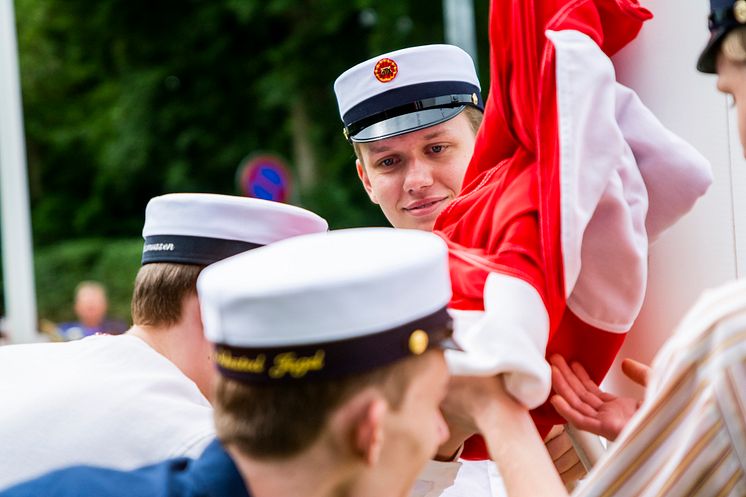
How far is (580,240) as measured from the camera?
1534 millimetres

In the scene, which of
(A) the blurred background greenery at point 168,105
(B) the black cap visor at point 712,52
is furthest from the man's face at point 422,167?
(A) the blurred background greenery at point 168,105

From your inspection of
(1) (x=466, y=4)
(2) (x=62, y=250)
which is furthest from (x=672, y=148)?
(2) (x=62, y=250)

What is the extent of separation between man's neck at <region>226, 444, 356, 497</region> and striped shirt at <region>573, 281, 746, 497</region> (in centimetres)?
36

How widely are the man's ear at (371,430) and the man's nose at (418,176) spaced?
1.39 metres

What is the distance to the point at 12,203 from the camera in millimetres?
9938

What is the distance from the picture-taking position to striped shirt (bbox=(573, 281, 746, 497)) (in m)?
1.18

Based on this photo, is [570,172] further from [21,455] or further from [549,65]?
[21,455]

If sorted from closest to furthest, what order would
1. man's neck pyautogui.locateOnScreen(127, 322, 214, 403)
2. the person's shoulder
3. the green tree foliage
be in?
the person's shoulder
man's neck pyautogui.locateOnScreen(127, 322, 214, 403)
the green tree foliage

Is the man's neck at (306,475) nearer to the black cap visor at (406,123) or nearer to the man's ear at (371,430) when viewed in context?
the man's ear at (371,430)

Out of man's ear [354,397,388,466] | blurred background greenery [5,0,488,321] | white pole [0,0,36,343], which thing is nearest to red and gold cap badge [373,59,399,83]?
man's ear [354,397,388,466]

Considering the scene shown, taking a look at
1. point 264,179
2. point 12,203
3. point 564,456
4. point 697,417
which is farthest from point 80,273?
point 697,417

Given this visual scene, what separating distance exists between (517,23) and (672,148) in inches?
12.9

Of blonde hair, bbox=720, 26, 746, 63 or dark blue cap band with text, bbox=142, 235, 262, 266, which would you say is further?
dark blue cap band with text, bbox=142, 235, 262, 266

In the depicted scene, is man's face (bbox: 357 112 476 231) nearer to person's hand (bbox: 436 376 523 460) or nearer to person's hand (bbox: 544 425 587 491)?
person's hand (bbox: 544 425 587 491)
